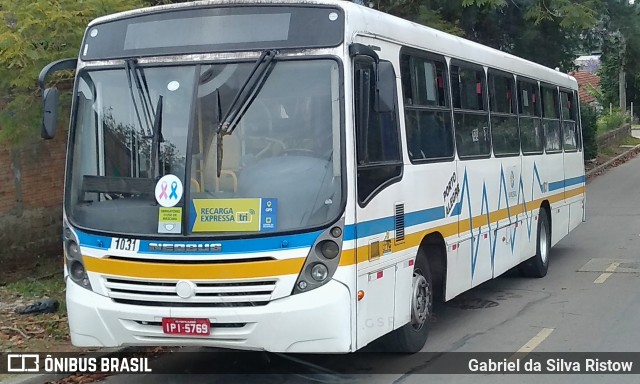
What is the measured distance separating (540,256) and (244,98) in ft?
24.2

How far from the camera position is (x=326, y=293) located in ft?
20.9

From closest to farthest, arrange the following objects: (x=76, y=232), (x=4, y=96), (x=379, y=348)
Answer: (x=76, y=232), (x=379, y=348), (x=4, y=96)

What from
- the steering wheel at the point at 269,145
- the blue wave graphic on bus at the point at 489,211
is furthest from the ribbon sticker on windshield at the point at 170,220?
the blue wave graphic on bus at the point at 489,211

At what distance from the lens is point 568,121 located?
14.8 m

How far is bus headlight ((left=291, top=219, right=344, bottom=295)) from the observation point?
20.9 ft

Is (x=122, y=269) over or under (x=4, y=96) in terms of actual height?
under

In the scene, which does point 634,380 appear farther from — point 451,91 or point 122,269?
point 122,269

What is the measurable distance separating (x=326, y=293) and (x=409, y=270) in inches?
60.0

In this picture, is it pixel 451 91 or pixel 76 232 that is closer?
pixel 76 232

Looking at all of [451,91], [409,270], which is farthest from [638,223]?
[409,270]

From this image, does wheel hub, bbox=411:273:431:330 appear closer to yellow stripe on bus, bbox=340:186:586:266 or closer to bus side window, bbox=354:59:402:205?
yellow stripe on bus, bbox=340:186:586:266

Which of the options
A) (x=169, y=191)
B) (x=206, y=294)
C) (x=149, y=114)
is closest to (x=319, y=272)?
(x=206, y=294)

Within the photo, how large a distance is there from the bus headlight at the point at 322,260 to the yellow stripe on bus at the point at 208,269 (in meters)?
0.07

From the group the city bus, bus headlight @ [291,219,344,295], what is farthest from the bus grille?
bus headlight @ [291,219,344,295]
